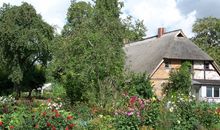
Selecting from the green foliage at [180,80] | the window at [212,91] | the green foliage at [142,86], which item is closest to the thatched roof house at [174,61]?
the window at [212,91]

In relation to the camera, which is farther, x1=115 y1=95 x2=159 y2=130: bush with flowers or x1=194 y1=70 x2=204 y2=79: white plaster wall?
x1=194 y1=70 x2=204 y2=79: white plaster wall

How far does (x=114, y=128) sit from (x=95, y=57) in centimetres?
1321

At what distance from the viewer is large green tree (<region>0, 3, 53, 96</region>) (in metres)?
53.3

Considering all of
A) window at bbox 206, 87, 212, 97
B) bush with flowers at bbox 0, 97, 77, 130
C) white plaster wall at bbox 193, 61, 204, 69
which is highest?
white plaster wall at bbox 193, 61, 204, 69

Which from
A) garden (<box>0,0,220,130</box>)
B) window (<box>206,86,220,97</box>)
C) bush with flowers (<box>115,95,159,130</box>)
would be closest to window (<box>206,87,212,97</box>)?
window (<box>206,86,220,97</box>)

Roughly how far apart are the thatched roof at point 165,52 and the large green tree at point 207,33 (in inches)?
845

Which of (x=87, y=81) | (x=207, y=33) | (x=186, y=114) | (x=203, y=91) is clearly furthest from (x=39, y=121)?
(x=207, y=33)

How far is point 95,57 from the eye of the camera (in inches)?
1073

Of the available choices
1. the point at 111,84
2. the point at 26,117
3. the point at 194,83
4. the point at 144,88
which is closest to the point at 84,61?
the point at 111,84

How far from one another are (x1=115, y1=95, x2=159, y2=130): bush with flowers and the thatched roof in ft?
102

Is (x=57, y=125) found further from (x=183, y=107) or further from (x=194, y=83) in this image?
(x=194, y=83)

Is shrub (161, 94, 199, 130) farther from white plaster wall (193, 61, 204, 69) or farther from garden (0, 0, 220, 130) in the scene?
white plaster wall (193, 61, 204, 69)

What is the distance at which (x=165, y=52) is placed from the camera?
1895 inches

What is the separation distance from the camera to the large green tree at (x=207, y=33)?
74438 millimetres
